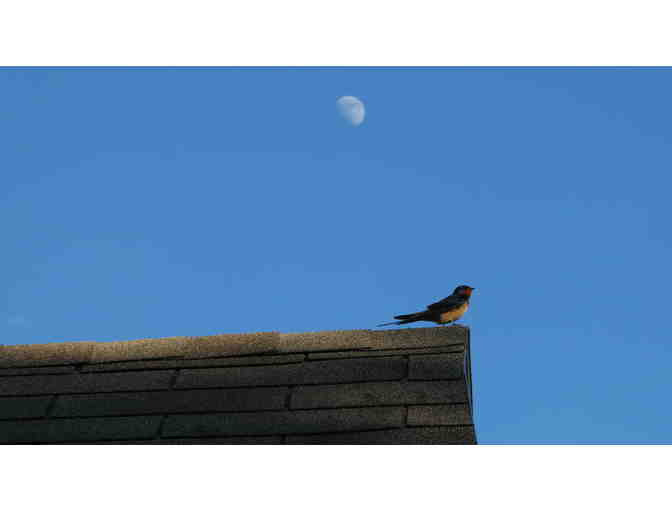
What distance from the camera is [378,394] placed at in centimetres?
306

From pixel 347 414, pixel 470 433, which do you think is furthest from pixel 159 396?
pixel 470 433

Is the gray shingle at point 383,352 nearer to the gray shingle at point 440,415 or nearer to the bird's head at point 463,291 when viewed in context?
the gray shingle at point 440,415

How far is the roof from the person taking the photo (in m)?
2.95

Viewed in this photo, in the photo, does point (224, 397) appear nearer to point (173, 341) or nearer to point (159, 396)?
point (159, 396)

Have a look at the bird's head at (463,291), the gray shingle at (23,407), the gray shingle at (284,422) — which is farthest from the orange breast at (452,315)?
the gray shingle at (23,407)

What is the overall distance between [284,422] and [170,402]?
53cm

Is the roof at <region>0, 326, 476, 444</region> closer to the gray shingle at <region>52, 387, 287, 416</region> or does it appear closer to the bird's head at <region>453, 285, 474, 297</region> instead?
the gray shingle at <region>52, 387, 287, 416</region>

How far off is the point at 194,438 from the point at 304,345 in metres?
0.68

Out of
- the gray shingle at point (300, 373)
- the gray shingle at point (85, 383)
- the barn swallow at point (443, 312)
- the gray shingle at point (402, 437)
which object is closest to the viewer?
the gray shingle at point (402, 437)

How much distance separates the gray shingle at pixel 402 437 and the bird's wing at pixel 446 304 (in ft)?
11.1

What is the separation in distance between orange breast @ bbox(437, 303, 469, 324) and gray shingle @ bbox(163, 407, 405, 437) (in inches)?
134

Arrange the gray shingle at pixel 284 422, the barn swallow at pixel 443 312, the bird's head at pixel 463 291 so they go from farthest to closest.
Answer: the bird's head at pixel 463 291 → the barn swallow at pixel 443 312 → the gray shingle at pixel 284 422

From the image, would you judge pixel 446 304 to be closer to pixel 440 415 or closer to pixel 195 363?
pixel 195 363

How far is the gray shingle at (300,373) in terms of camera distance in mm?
3197
